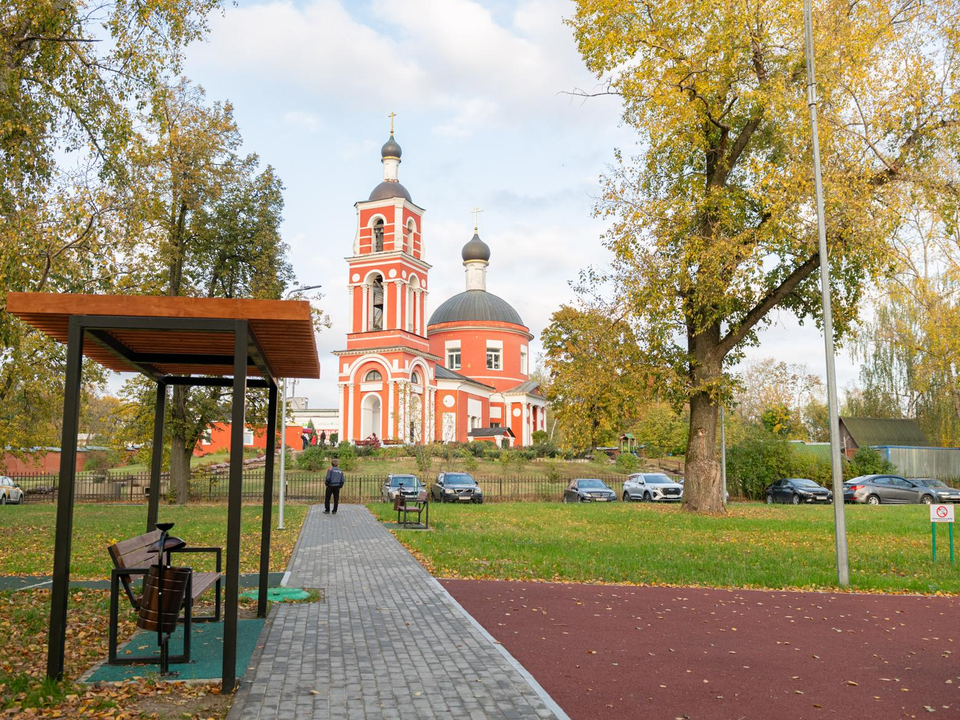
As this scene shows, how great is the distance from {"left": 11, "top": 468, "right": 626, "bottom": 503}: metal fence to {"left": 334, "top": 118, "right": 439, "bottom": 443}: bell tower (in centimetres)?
1603

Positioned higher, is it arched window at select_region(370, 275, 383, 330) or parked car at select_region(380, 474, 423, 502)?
arched window at select_region(370, 275, 383, 330)

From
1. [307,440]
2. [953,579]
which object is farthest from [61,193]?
[307,440]

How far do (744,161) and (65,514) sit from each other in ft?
72.9

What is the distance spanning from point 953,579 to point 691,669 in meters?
7.53

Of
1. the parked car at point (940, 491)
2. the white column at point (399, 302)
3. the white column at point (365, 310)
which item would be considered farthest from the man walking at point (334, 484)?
the white column at point (365, 310)

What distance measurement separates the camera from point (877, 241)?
64.4 ft

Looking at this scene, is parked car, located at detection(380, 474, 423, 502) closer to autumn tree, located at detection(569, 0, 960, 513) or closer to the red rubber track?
autumn tree, located at detection(569, 0, 960, 513)

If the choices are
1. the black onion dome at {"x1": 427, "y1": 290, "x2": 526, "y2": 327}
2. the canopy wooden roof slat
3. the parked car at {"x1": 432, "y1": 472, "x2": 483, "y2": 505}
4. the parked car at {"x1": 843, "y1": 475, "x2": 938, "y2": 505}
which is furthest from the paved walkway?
the black onion dome at {"x1": 427, "y1": 290, "x2": 526, "y2": 327}


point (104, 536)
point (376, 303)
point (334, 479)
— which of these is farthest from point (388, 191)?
point (104, 536)

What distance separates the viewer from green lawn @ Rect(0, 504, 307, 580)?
41.6ft

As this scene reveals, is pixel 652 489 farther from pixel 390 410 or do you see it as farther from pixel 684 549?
pixel 390 410

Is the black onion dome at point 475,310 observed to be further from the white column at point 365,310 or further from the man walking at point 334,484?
the man walking at point 334,484

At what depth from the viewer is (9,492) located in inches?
1417

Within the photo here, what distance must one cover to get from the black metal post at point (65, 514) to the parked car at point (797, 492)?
32998 mm
